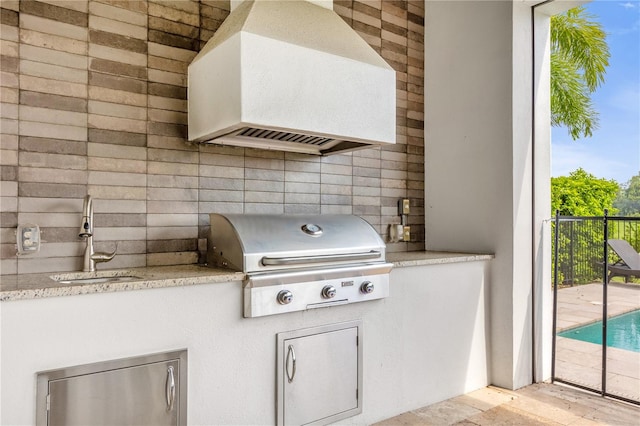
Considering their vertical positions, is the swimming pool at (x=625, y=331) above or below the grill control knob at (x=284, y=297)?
below

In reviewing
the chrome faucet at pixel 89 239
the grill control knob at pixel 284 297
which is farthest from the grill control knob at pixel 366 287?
the chrome faucet at pixel 89 239

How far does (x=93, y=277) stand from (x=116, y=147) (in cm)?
72

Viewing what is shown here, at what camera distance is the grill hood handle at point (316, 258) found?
228 centimetres

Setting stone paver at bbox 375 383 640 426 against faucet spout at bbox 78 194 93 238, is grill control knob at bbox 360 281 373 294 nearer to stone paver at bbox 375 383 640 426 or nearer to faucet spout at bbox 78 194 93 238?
stone paver at bbox 375 383 640 426

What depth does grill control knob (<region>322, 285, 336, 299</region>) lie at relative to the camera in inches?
96.2

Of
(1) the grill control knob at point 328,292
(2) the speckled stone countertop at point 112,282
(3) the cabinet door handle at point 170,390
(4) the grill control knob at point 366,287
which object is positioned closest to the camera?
(2) the speckled stone countertop at point 112,282

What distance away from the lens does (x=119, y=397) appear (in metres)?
1.88

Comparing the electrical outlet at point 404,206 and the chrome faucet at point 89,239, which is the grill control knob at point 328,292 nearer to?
the chrome faucet at point 89,239

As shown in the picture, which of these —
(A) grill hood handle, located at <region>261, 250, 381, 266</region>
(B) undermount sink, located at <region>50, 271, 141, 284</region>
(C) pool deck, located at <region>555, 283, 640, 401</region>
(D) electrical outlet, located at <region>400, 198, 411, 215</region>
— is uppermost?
(D) electrical outlet, located at <region>400, 198, 411, 215</region>

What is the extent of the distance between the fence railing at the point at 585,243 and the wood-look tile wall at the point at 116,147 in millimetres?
1943

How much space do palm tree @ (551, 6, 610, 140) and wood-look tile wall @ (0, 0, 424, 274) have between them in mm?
2382

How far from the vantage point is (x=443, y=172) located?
3.76m

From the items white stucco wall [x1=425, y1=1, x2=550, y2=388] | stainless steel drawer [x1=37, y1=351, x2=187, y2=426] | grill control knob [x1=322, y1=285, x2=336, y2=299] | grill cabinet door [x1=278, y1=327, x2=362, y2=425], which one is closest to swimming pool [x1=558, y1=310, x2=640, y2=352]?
white stucco wall [x1=425, y1=1, x2=550, y2=388]

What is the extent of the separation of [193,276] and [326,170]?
4.96ft
